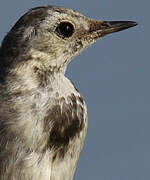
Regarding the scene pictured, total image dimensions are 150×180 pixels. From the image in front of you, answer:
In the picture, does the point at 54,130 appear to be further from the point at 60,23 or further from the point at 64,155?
the point at 60,23

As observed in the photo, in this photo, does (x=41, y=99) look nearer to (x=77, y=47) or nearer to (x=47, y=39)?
(x=47, y=39)

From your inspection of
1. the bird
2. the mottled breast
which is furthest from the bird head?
the mottled breast

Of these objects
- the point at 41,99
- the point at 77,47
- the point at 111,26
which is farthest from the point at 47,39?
the point at 111,26

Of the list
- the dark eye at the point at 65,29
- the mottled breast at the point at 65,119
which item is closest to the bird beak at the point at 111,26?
the dark eye at the point at 65,29

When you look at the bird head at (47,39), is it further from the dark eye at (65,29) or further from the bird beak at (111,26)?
the bird beak at (111,26)

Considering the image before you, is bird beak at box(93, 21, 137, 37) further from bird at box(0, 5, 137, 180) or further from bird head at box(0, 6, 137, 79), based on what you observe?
bird at box(0, 5, 137, 180)

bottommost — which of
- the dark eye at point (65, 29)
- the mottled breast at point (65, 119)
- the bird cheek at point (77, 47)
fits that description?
the mottled breast at point (65, 119)

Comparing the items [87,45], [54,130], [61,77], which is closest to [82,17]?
[87,45]
